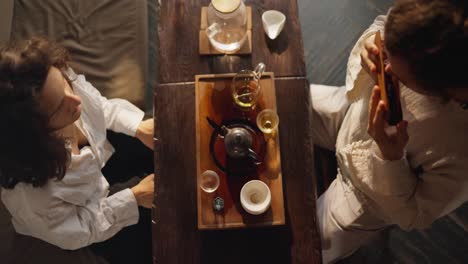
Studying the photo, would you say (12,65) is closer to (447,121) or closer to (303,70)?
(303,70)

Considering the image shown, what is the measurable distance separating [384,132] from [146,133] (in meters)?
1.00

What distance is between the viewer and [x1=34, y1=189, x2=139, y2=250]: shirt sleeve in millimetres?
1545

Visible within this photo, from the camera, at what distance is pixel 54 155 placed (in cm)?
147

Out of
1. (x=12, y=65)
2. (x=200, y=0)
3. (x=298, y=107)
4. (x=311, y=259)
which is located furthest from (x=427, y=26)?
(x=12, y=65)

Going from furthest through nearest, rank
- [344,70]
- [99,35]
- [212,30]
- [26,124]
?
[344,70] < [99,35] < [212,30] < [26,124]

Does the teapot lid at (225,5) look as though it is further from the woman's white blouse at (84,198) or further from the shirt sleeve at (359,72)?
the woman's white blouse at (84,198)

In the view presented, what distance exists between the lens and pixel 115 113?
1881mm

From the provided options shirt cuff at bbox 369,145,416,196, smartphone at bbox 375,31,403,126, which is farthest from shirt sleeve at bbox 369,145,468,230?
smartphone at bbox 375,31,403,126

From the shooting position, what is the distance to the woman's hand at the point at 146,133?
6.04 ft

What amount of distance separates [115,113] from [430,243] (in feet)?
5.52

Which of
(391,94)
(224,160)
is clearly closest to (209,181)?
Answer: (224,160)

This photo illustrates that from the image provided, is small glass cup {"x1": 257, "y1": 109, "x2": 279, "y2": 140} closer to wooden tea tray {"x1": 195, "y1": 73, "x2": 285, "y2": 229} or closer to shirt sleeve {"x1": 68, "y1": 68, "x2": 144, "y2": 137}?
wooden tea tray {"x1": 195, "y1": 73, "x2": 285, "y2": 229}

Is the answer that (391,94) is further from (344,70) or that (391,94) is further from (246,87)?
(344,70)

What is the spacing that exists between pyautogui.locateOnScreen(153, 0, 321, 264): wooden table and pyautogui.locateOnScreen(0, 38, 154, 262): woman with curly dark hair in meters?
0.28
